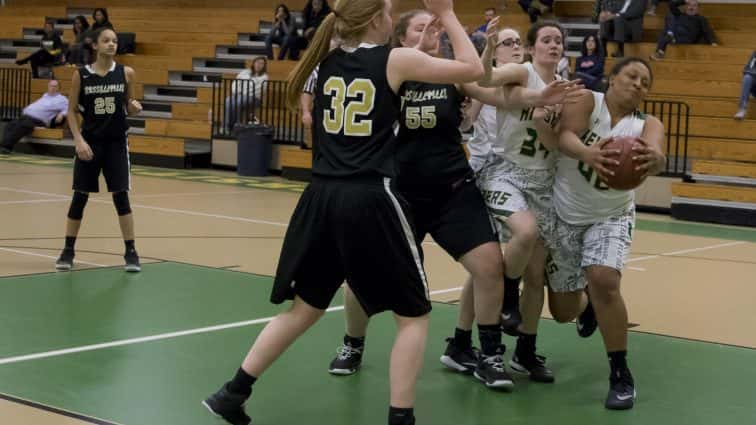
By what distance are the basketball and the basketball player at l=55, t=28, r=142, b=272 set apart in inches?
182

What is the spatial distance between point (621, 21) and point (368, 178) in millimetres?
13989

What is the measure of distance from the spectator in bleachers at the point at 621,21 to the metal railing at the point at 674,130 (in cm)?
167

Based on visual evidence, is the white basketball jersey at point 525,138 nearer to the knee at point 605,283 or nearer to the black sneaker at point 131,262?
the knee at point 605,283

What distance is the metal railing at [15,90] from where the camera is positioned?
2323 cm

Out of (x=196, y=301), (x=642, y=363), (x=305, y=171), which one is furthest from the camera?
(x=305, y=171)

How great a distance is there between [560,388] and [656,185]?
9.50 meters

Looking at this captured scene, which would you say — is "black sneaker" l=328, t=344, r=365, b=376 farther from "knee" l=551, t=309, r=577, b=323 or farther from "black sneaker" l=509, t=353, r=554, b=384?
"knee" l=551, t=309, r=577, b=323

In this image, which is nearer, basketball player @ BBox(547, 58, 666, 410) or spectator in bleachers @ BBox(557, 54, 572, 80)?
basketball player @ BBox(547, 58, 666, 410)

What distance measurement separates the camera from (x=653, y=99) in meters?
16.4

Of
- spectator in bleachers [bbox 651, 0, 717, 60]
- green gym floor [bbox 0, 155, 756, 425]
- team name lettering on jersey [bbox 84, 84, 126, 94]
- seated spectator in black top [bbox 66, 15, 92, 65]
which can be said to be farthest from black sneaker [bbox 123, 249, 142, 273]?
seated spectator in black top [bbox 66, 15, 92, 65]

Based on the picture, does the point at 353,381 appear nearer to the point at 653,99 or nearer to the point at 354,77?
the point at 354,77

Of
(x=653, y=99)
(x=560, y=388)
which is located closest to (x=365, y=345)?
(x=560, y=388)

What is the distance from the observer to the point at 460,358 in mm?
6031

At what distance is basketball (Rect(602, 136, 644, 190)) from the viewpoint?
5.20 meters
